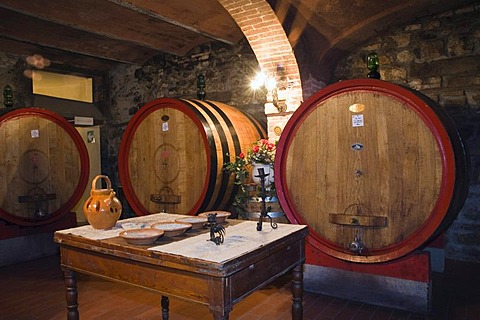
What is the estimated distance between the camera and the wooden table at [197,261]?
147 centimetres

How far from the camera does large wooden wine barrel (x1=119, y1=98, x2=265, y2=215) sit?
11.7ft

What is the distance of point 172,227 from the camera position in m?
1.96

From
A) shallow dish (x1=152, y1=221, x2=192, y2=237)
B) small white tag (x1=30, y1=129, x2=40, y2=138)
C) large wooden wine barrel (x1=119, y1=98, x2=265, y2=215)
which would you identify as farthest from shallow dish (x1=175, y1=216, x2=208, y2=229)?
small white tag (x1=30, y1=129, x2=40, y2=138)

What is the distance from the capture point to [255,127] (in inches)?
173

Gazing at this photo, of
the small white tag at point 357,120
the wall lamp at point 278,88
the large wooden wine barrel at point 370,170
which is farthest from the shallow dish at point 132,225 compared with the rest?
the wall lamp at point 278,88

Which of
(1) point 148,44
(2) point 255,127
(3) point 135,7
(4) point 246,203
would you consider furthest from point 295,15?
(1) point 148,44

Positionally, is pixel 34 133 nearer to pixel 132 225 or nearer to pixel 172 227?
pixel 132 225

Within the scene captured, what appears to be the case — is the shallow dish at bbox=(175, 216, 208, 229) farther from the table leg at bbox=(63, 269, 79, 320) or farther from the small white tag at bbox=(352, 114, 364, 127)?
the small white tag at bbox=(352, 114, 364, 127)

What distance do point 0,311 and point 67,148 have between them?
7.07 ft

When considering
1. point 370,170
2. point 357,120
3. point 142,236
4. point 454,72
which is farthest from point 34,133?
point 454,72

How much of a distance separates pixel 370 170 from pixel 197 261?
164 cm

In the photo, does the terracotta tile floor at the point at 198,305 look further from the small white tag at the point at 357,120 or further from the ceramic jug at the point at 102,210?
the small white tag at the point at 357,120

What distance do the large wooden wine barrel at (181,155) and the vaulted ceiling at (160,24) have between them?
3.97 ft

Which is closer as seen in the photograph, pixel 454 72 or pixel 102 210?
pixel 102 210
